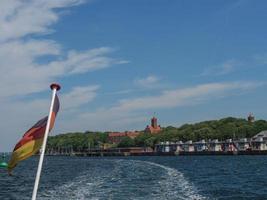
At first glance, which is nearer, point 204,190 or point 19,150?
point 19,150

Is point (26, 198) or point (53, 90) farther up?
point (53, 90)

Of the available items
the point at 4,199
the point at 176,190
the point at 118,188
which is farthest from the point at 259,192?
the point at 4,199

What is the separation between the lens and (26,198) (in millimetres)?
44031

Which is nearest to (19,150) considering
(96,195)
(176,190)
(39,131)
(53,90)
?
(39,131)

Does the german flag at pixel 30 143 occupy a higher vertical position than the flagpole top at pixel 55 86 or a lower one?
lower

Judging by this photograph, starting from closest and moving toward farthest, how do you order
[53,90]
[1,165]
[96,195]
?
1. [53,90]
2. [96,195]
3. [1,165]

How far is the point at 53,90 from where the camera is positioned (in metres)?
12.5

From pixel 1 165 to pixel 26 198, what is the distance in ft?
227

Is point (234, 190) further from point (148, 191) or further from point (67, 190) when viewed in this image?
point (67, 190)

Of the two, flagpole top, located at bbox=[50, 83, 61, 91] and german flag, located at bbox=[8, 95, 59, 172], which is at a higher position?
flagpole top, located at bbox=[50, 83, 61, 91]

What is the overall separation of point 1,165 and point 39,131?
102 m

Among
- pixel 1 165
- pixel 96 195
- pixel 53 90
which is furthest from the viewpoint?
pixel 1 165

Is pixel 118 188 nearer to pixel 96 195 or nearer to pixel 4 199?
pixel 96 195

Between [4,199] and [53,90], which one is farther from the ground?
[53,90]
